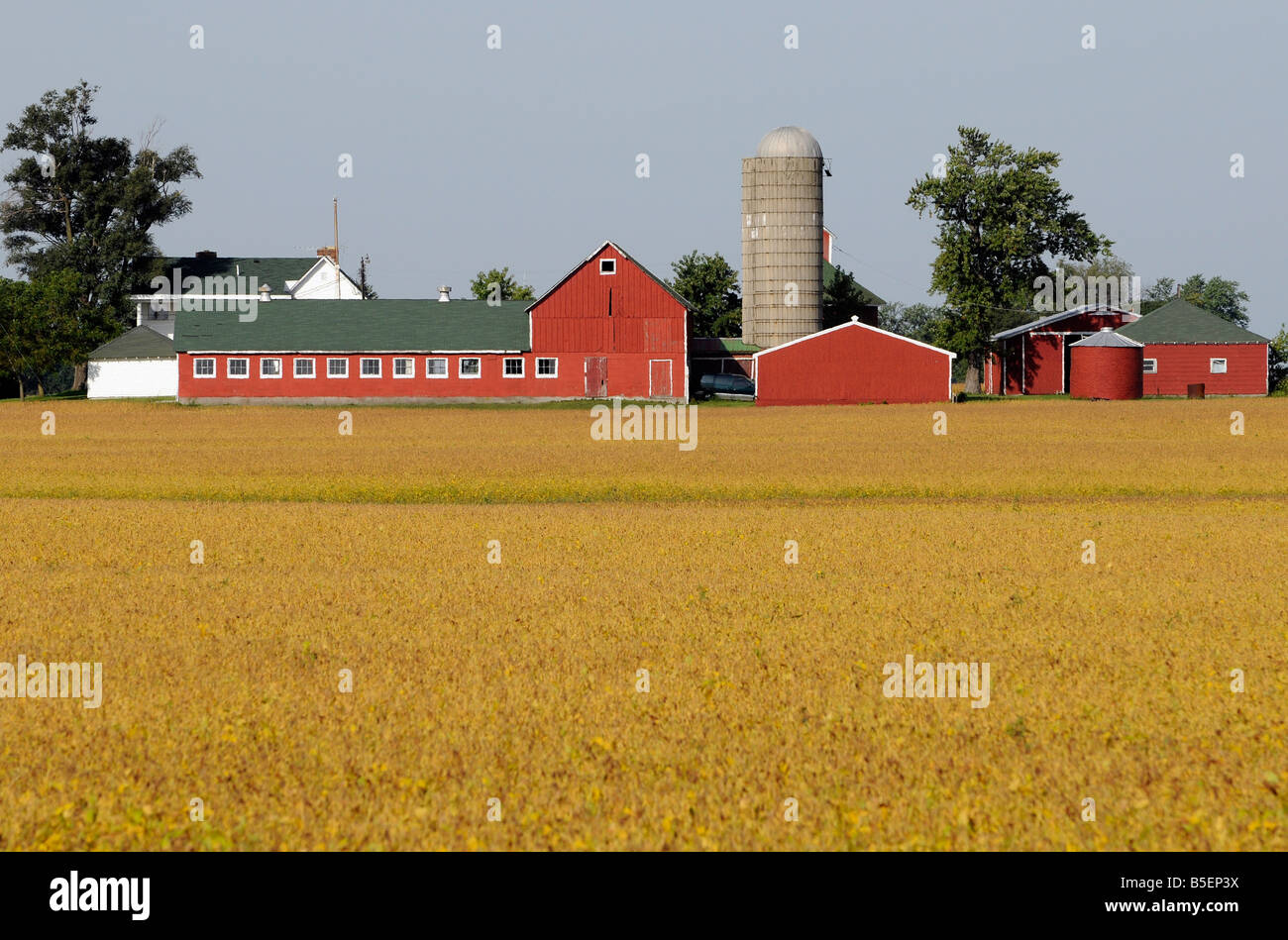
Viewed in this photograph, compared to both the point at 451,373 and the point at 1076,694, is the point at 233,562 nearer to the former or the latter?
the point at 1076,694

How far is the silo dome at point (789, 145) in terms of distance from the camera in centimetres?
8906

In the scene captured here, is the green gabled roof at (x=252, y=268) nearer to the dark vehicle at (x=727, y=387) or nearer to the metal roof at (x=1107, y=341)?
Answer: the dark vehicle at (x=727, y=387)

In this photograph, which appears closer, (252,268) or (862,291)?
(862,291)

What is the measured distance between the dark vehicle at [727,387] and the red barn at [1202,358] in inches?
974

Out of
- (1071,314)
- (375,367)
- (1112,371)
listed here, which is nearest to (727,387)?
(375,367)

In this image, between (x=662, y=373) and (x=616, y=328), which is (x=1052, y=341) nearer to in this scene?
(x=662, y=373)

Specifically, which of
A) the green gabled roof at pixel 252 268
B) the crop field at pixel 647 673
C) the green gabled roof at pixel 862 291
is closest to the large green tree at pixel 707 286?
the green gabled roof at pixel 862 291

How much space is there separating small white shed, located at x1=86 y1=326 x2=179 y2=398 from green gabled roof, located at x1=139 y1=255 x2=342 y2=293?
1796 centimetres

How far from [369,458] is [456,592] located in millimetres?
25191

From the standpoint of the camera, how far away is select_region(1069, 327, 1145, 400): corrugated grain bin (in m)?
81.5

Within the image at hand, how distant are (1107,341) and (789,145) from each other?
23.9 metres

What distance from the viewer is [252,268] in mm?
115750
